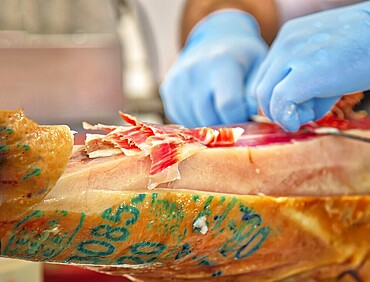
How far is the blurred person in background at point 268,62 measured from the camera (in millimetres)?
1176

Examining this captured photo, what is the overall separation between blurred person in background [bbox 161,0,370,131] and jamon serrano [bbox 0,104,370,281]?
0.08 meters

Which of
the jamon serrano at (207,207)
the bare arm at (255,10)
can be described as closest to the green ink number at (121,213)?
the jamon serrano at (207,207)

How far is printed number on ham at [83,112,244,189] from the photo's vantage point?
3.17 feet

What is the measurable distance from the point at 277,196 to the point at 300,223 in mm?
63

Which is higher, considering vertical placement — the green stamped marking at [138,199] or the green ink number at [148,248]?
the green stamped marking at [138,199]

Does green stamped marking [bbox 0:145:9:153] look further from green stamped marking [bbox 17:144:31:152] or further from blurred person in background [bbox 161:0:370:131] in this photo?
blurred person in background [bbox 161:0:370:131]

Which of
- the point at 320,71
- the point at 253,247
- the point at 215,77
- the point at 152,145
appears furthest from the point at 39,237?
the point at 215,77

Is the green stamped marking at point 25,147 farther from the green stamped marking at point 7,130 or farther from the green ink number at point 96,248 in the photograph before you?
the green ink number at point 96,248

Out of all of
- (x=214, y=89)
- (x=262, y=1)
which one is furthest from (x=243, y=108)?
(x=262, y=1)

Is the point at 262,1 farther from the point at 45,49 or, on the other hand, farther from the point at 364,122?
the point at 45,49

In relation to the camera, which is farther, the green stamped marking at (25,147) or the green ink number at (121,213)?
the green ink number at (121,213)

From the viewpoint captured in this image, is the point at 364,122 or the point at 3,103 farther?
the point at 3,103

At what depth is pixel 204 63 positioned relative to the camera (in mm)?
1680

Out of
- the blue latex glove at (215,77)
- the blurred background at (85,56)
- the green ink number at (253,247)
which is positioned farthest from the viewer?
the blurred background at (85,56)
